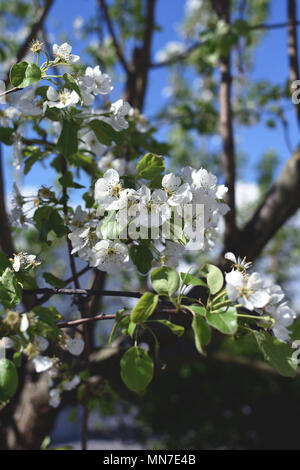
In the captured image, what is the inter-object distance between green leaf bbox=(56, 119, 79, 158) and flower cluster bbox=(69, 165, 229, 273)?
0.11 meters

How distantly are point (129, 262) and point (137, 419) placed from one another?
11.1 ft

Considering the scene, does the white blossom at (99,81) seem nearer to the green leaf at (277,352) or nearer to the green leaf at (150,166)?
the green leaf at (150,166)

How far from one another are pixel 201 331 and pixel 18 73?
0.54 meters

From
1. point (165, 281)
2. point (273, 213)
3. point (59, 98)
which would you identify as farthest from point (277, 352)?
point (273, 213)

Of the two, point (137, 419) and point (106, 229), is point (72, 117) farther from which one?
point (137, 419)

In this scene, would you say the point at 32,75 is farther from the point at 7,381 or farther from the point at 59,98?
the point at 7,381

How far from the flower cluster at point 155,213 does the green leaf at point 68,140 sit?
110mm

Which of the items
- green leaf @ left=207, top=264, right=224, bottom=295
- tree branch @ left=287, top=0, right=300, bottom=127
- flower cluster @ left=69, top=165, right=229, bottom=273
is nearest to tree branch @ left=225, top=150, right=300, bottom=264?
tree branch @ left=287, top=0, right=300, bottom=127

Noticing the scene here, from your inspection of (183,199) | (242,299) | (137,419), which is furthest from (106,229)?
(137,419)

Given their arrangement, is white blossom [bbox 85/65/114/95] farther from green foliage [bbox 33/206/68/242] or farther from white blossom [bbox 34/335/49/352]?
white blossom [bbox 34/335/49/352]

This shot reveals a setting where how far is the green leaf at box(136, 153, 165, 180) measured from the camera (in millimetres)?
802

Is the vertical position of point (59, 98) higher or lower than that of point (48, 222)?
higher

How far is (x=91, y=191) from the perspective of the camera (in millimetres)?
1024

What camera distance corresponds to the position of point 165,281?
Result: 0.68 metres
